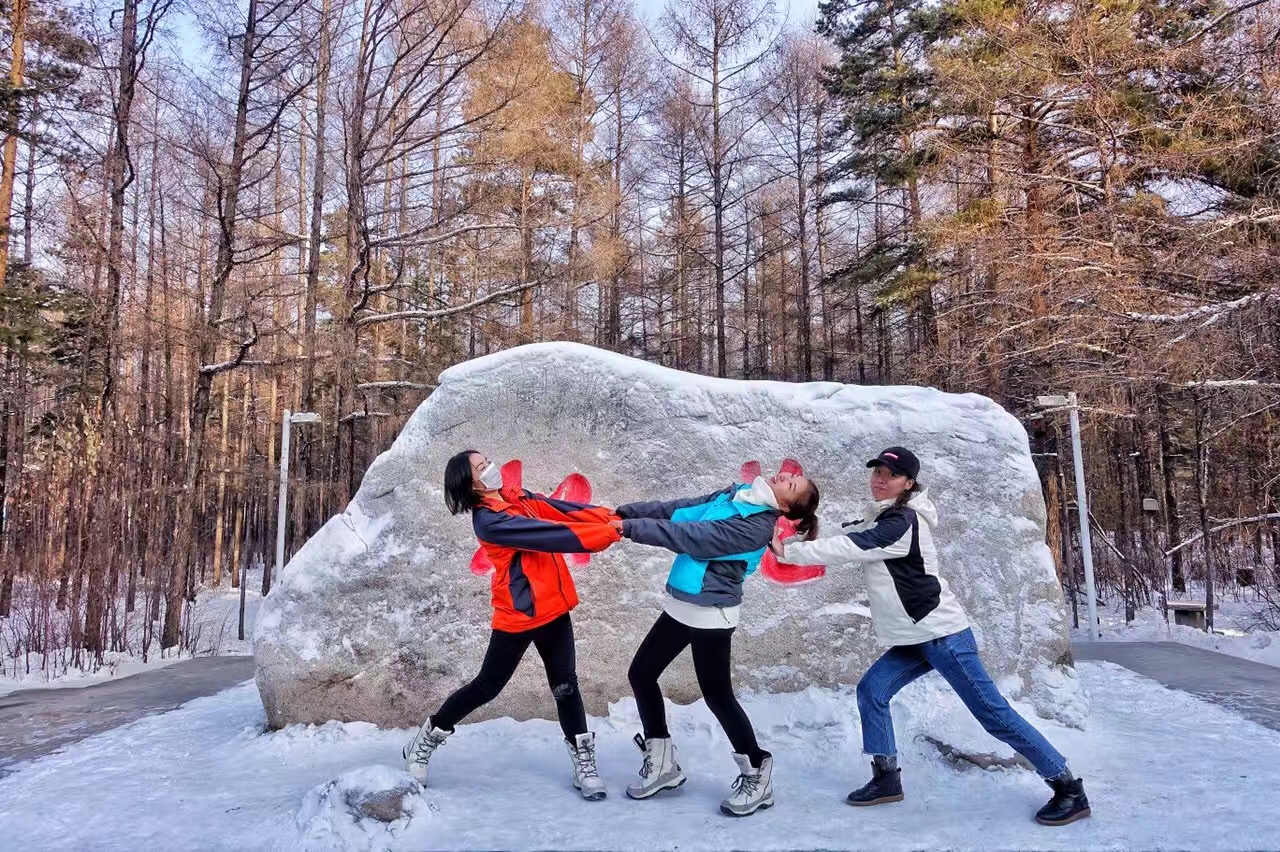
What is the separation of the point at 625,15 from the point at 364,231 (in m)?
9.23

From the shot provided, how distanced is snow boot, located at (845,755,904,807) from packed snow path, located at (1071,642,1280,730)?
2481 mm

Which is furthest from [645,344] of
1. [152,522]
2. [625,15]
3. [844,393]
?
[844,393]

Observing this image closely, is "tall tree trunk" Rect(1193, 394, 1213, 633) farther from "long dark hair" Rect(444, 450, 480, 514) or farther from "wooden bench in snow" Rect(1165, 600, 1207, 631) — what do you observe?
"long dark hair" Rect(444, 450, 480, 514)

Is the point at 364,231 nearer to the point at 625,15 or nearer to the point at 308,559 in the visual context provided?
the point at 308,559

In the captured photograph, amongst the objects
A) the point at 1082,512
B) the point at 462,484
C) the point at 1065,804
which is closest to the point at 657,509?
the point at 462,484

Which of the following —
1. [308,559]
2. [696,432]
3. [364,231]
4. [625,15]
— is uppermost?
[625,15]

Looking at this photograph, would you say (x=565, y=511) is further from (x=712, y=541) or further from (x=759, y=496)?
(x=759, y=496)

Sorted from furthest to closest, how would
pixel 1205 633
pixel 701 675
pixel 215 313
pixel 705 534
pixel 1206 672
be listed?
pixel 215 313, pixel 1205 633, pixel 1206 672, pixel 701 675, pixel 705 534

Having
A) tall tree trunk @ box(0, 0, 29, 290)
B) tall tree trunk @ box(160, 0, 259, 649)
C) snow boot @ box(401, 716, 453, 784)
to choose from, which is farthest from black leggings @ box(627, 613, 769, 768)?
tall tree trunk @ box(0, 0, 29, 290)

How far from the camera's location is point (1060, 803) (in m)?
2.91

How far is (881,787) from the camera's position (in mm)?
3148

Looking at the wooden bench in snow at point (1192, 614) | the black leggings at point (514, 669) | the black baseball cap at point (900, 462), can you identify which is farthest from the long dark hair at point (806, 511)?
the wooden bench in snow at point (1192, 614)

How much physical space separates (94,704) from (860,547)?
17.2 feet

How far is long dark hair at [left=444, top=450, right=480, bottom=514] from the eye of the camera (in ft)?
10.2
